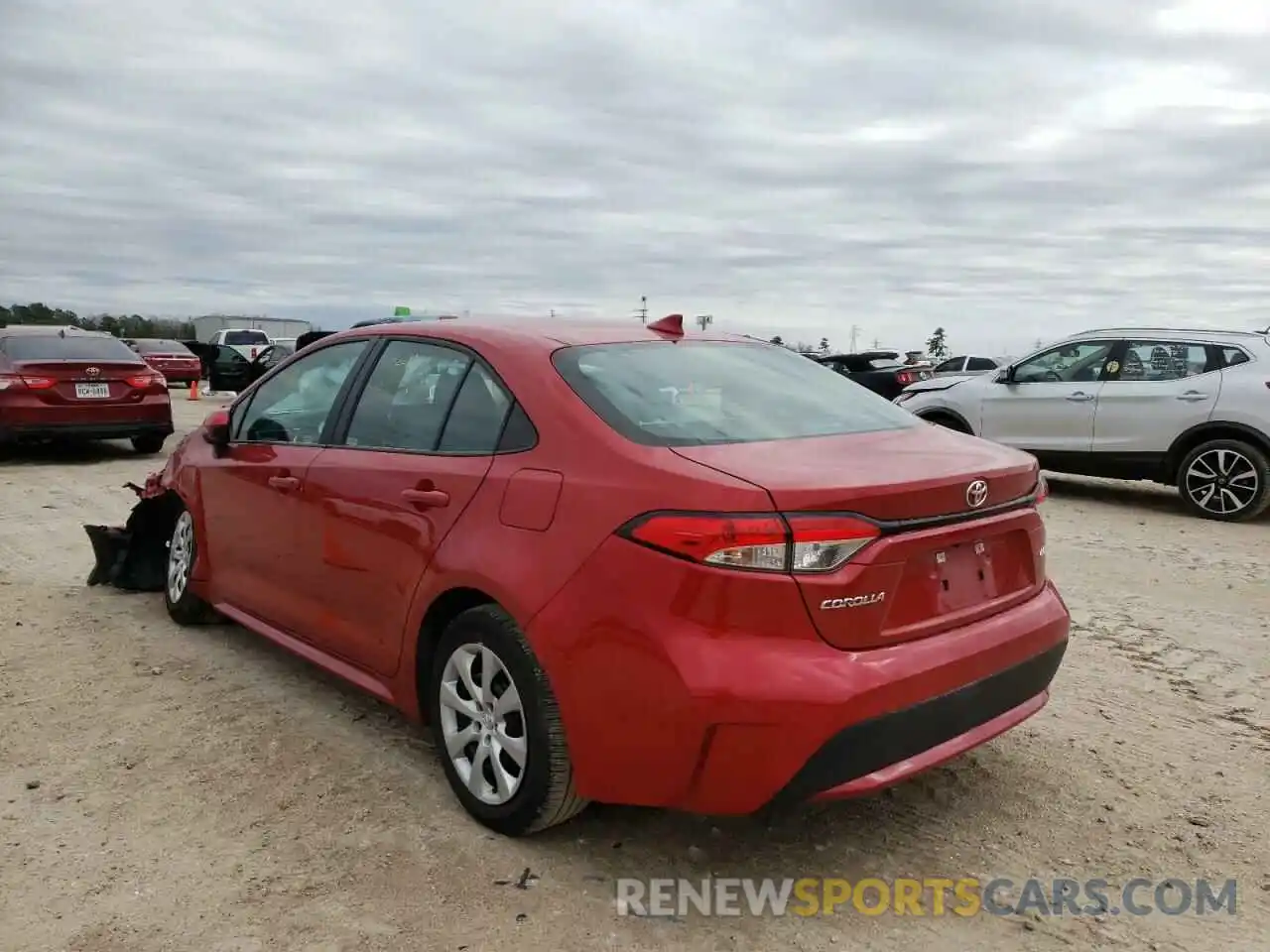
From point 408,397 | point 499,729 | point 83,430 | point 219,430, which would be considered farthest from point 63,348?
point 499,729

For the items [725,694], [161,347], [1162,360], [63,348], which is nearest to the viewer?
[725,694]

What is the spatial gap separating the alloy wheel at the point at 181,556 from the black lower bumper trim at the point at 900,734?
11.6 feet

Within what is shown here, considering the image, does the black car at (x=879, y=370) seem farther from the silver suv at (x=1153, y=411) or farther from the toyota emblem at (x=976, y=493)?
the toyota emblem at (x=976, y=493)

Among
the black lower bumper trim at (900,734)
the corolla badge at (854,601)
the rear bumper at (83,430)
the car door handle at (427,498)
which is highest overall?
the car door handle at (427,498)

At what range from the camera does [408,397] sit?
3549mm

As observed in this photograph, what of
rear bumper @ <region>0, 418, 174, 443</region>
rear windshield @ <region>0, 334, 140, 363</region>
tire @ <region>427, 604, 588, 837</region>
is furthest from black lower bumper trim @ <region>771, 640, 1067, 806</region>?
rear windshield @ <region>0, 334, 140, 363</region>

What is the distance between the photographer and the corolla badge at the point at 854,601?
244 cm

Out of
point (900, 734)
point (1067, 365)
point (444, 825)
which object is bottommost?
point (444, 825)

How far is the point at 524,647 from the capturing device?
2787 mm

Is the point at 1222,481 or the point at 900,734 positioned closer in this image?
the point at 900,734

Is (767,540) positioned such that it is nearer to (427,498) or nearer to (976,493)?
(976,493)

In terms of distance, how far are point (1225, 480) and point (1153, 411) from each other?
0.87 m

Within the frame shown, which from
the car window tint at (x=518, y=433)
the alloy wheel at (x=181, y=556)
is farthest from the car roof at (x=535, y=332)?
the alloy wheel at (x=181, y=556)

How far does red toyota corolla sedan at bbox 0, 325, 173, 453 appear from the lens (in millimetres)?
10711
